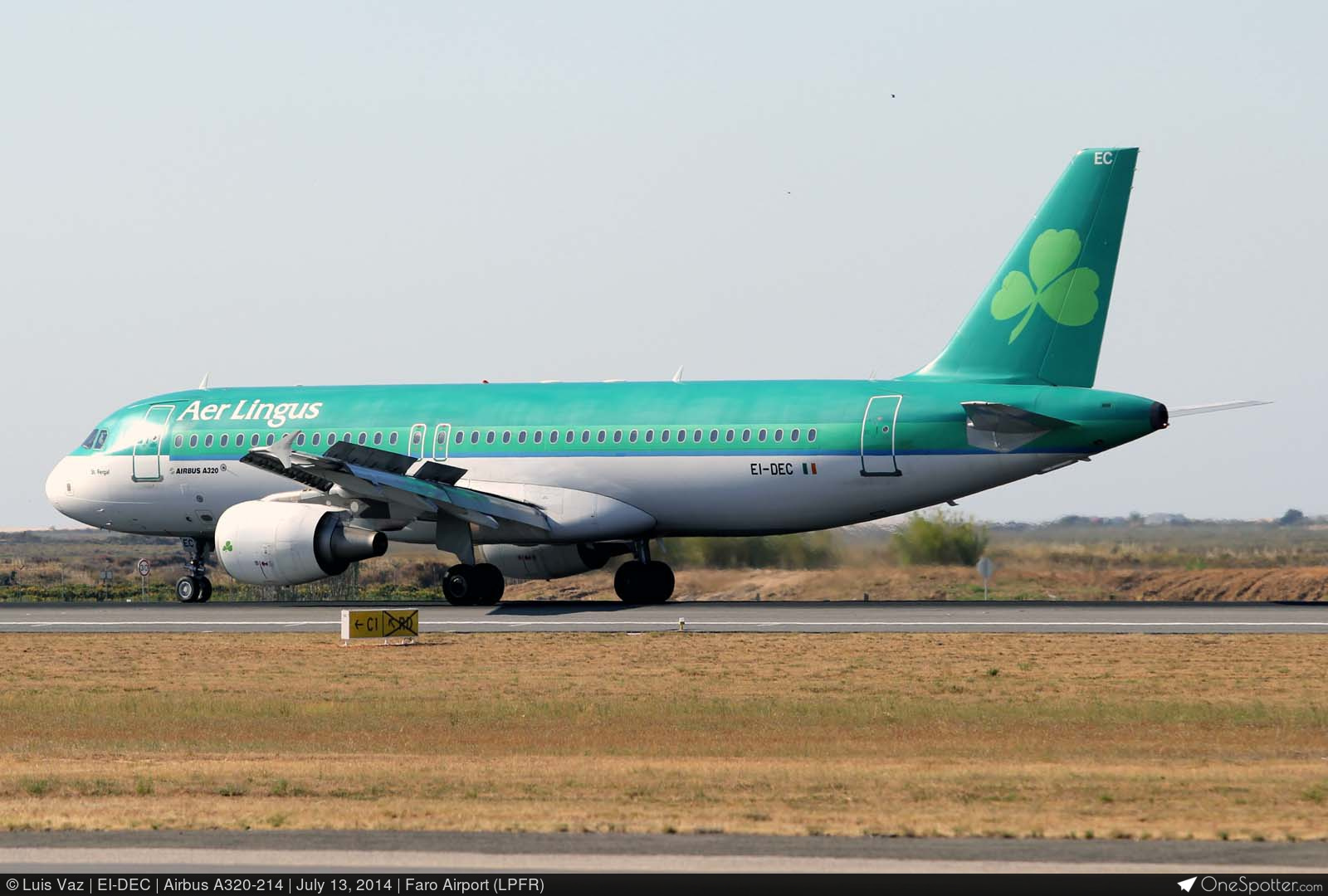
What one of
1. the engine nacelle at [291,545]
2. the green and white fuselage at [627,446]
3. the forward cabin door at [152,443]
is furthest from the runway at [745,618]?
the forward cabin door at [152,443]

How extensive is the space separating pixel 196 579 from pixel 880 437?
17972 mm

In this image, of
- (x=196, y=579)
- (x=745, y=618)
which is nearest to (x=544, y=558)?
(x=745, y=618)

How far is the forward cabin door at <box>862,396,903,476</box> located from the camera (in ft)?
117

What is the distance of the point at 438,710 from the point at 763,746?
5.13 m

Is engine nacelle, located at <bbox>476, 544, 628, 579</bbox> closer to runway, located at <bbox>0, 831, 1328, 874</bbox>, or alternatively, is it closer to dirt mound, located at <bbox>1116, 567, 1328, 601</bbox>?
dirt mound, located at <bbox>1116, 567, 1328, 601</bbox>

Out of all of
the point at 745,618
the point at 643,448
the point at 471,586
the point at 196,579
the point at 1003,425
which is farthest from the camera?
the point at 196,579

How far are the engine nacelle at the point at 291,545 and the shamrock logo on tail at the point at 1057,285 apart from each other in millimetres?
14196

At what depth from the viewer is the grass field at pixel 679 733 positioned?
13.7m

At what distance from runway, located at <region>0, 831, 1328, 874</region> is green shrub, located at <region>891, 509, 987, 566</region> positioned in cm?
3049

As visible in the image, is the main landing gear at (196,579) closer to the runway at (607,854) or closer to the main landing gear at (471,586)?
the main landing gear at (471,586)

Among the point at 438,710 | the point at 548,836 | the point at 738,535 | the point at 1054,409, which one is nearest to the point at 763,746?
the point at 438,710

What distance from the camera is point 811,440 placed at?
3644 cm

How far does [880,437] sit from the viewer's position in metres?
35.8

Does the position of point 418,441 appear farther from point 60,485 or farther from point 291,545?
point 60,485
